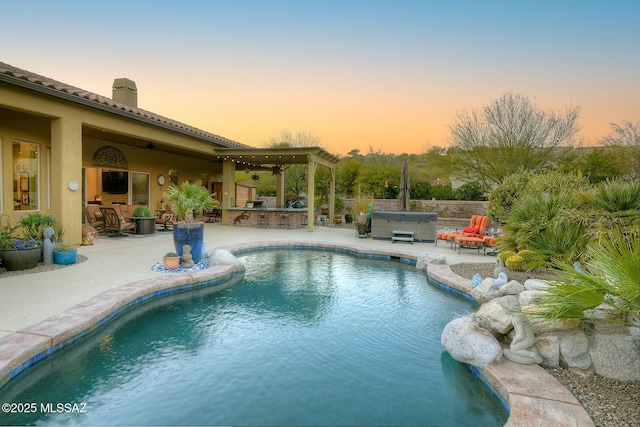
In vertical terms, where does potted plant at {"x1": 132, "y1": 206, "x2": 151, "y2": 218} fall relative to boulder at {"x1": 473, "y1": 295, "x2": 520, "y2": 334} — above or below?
above

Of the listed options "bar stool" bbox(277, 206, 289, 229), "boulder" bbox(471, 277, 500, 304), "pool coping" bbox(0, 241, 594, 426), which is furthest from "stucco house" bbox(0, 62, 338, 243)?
"boulder" bbox(471, 277, 500, 304)

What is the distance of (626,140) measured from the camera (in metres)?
18.2

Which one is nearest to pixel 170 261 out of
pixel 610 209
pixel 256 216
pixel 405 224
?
pixel 610 209

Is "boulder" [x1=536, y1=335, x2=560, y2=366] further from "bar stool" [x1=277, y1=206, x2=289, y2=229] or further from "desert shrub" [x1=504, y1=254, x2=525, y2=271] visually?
"bar stool" [x1=277, y1=206, x2=289, y2=229]

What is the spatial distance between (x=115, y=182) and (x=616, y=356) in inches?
599

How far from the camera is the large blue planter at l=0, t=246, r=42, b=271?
231 inches

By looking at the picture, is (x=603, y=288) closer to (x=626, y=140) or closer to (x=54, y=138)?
(x=54, y=138)

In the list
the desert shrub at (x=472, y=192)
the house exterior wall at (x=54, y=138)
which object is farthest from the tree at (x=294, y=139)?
the house exterior wall at (x=54, y=138)

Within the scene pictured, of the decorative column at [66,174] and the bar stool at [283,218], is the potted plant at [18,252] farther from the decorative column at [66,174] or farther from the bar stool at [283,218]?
the bar stool at [283,218]

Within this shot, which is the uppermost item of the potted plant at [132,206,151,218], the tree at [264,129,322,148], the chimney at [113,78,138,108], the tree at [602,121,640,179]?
the tree at [264,129,322,148]

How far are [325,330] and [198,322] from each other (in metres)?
1.68

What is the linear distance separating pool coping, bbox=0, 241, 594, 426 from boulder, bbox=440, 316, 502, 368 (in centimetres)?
9

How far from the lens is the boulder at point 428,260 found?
7.73m

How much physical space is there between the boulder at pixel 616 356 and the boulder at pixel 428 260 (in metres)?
4.55
